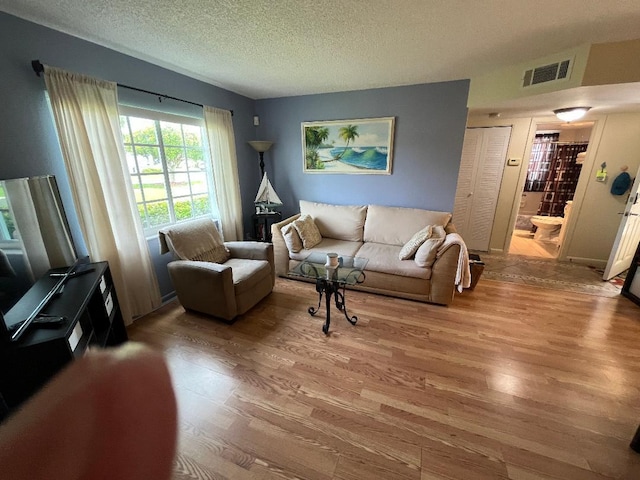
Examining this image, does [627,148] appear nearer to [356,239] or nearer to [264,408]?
[356,239]

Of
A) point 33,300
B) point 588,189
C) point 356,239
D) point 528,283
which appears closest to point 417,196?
point 356,239

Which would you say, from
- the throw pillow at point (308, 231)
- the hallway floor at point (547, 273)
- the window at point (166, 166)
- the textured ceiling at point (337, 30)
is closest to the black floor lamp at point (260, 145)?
the window at point (166, 166)

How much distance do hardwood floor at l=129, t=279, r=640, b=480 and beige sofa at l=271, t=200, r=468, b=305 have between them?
0.81 ft

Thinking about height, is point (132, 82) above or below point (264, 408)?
above

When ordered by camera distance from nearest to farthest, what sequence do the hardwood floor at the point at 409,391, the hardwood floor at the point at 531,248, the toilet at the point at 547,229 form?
the hardwood floor at the point at 409,391 → the hardwood floor at the point at 531,248 → the toilet at the point at 547,229

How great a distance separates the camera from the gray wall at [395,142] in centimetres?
298

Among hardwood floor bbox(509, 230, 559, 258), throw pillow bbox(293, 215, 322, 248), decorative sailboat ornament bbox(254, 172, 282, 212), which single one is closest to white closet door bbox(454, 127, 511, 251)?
hardwood floor bbox(509, 230, 559, 258)

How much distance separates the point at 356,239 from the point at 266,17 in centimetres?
238

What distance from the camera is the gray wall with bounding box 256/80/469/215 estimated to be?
2.98 m

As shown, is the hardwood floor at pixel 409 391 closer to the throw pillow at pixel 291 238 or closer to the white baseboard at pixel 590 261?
the throw pillow at pixel 291 238

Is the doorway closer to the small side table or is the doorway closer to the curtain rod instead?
the small side table

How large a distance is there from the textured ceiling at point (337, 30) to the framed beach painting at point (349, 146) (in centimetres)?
77

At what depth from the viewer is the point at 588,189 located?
3.48 metres

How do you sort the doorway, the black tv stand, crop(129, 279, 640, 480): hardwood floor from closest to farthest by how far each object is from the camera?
the black tv stand, crop(129, 279, 640, 480): hardwood floor, the doorway
